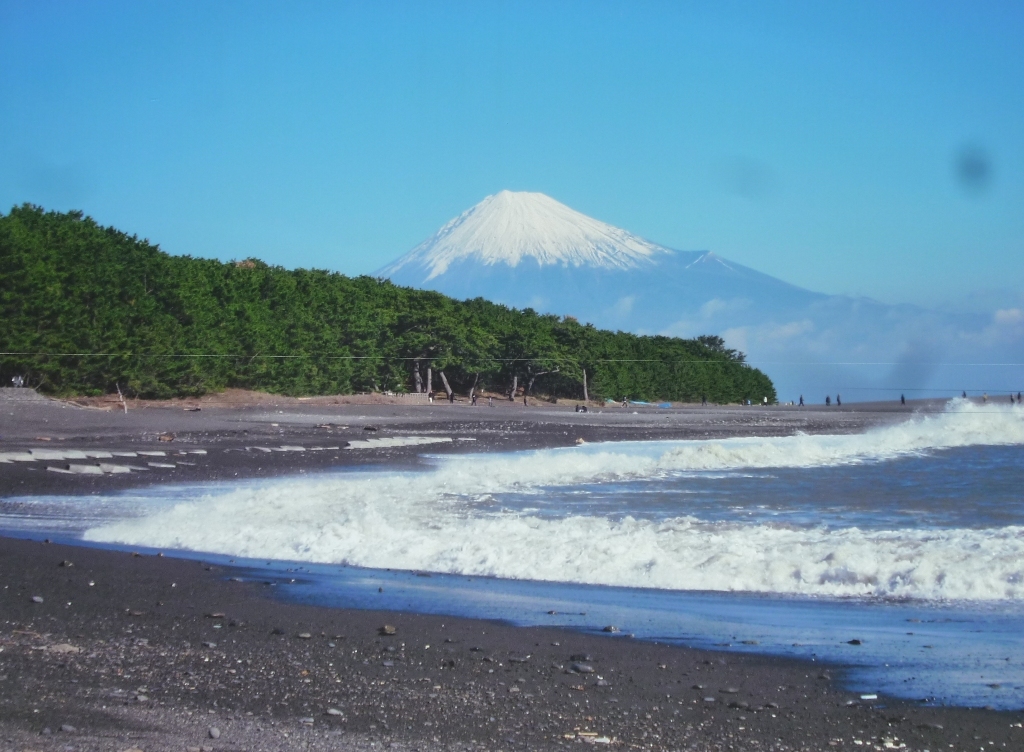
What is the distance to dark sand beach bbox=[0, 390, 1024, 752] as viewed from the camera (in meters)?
5.09

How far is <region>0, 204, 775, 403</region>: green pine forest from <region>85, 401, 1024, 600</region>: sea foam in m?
28.7

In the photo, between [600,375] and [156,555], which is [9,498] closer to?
[156,555]

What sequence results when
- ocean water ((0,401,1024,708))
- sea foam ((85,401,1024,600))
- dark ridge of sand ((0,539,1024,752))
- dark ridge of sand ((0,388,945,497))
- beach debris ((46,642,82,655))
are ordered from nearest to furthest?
1. dark ridge of sand ((0,539,1024,752))
2. beach debris ((46,642,82,655))
3. ocean water ((0,401,1024,708))
4. sea foam ((85,401,1024,600))
5. dark ridge of sand ((0,388,945,497))

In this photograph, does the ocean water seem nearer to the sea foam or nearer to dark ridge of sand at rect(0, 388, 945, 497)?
the sea foam

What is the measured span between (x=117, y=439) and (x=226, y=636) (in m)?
22.5

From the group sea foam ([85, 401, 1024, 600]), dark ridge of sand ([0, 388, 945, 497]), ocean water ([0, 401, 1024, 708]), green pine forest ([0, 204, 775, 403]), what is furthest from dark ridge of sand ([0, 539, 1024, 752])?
green pine forest ([0, 204, 775, 403])

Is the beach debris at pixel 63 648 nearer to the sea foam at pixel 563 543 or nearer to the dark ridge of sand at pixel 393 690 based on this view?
the dark ridge of sand at pixel 393 690

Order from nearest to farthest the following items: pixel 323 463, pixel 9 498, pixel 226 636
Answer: pixel 226 636 → pixel 9 498 → pixel 323 463

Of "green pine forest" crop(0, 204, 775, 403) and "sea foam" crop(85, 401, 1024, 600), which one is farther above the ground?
"green pine forest" crop(0, 204, 775, 403)

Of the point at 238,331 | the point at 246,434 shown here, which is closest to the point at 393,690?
the point at 246,434

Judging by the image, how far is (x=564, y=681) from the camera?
620cm

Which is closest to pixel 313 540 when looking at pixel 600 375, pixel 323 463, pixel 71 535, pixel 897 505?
pixel 71 535

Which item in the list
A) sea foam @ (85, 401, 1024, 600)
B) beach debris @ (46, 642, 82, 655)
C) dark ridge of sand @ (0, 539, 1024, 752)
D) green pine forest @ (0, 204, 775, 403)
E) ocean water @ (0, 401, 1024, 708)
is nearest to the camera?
dark ridge of sand @ (0, 539, 1024, 752)

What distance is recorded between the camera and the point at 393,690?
19.4 ft
